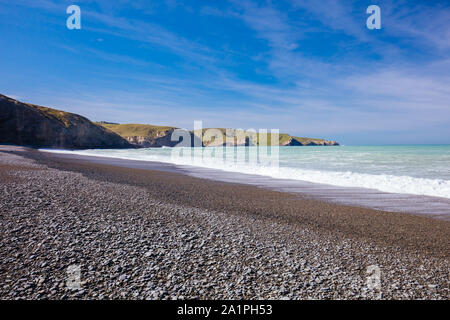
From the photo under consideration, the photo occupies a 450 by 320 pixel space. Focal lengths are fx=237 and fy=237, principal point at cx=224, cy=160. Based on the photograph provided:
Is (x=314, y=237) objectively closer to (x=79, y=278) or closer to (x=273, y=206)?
(x=273, y=206)

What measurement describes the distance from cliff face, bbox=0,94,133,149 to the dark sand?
102 metres

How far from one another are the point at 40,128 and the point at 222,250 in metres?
116

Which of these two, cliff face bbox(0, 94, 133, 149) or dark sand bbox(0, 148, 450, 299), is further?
cliff face bbox(0, 94, 133, 149)

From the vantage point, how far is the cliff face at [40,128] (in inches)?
3329

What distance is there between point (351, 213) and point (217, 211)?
550cm

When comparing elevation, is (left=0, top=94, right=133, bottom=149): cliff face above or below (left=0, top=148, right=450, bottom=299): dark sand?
above

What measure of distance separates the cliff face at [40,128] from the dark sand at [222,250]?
334ft

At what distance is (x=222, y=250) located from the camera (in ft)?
19.0

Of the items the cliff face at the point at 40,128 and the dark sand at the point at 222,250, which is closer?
the dark sand at the point at 222,250

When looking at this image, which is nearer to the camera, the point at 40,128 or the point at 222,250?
the point at 222,250

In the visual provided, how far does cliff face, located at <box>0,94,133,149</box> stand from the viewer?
84.6 metres

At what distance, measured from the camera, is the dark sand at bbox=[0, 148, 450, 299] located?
4.29m

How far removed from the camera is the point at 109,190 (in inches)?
464
